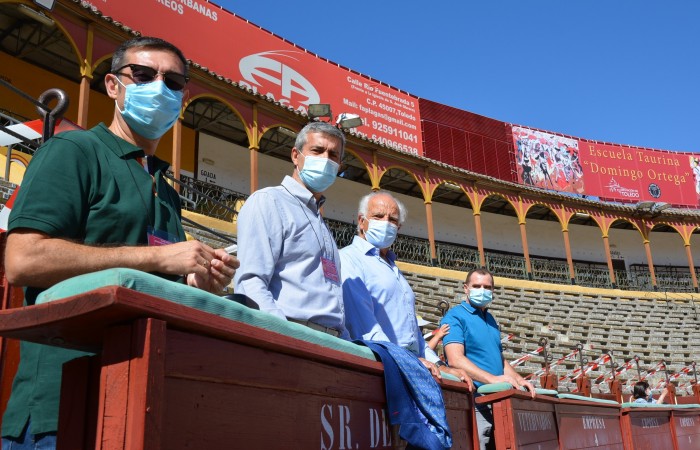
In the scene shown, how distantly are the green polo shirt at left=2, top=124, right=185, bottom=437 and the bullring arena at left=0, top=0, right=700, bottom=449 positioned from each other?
0.85 ft

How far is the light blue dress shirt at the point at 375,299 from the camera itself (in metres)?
3.05

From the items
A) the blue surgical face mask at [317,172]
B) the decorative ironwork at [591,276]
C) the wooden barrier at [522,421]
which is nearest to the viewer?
the blue surgical face mask at [317,172]

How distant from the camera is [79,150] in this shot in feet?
5.29

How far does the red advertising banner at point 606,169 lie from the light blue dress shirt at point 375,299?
20475 millimetres

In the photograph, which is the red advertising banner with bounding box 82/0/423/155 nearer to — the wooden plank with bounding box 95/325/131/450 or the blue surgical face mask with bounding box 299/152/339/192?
the blue surgical face mask with bounding box 299/152/339/192

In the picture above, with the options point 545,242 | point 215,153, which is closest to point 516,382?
point 215,153

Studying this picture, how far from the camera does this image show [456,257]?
22.1 metres

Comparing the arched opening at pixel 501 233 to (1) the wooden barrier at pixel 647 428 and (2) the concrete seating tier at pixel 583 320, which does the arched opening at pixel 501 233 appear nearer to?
(2) the concrete seating tier at pixel 583 320

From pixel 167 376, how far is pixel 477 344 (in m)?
3.15

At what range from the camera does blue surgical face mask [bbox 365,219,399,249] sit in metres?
3.55

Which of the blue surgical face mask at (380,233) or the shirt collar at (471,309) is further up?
the blue surgical face mask at (380,233)

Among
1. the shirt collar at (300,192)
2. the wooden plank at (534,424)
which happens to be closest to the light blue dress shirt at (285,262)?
the shirt collar at (300,192)

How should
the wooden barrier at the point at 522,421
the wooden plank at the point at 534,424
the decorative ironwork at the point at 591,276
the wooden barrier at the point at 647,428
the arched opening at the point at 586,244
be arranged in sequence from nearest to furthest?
the wooden barrier at the point at 522,421 < the wooden plank at the point at 534,424 < the wooden barrier at the point at 647,428 < the decorative ironwork at the point at 591,276 < the arched opening at the point at 586,244

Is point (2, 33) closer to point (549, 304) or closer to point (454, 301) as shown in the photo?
point (454, 301)
